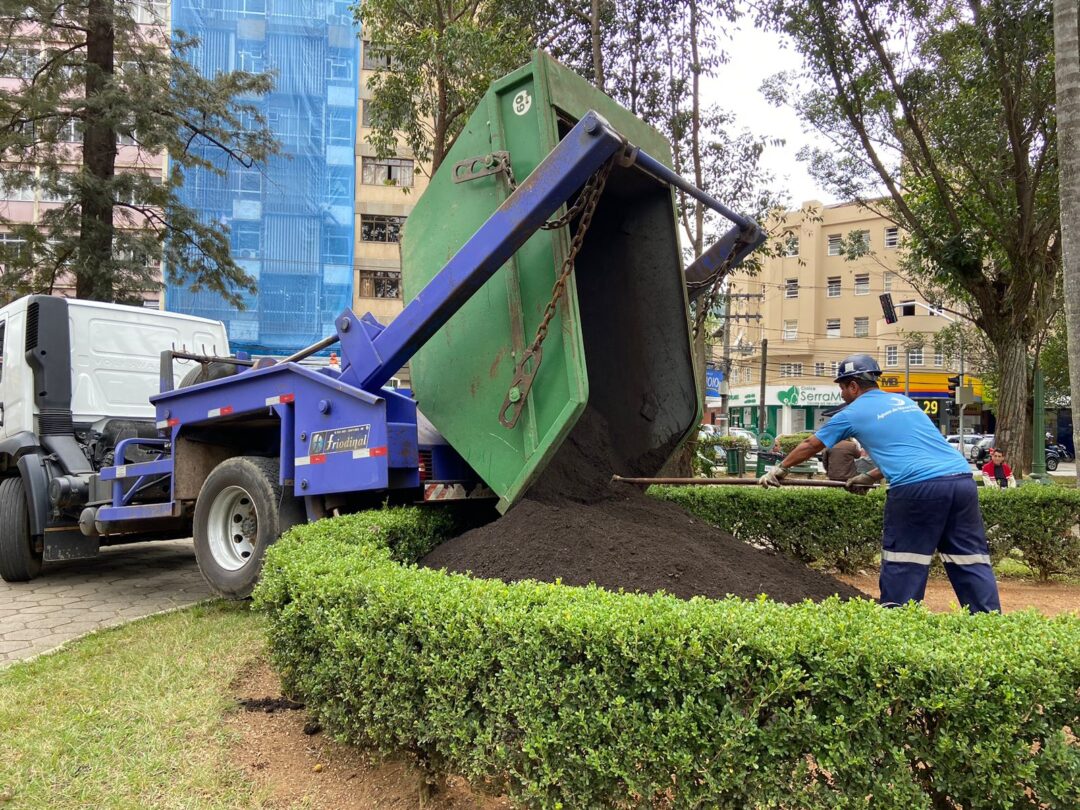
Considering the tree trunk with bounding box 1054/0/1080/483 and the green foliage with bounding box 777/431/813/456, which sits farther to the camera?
the green foliage with bounding box 777/431/813/456

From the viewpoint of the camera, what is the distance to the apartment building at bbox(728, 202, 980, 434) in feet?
134

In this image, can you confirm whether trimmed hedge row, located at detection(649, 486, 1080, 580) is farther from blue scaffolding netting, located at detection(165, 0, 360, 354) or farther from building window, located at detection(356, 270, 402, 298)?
building window, located at detection(356, 270, 402, 298)

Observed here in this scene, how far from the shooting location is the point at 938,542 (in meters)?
3.91

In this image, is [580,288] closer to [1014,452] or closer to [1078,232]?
[1078,232]

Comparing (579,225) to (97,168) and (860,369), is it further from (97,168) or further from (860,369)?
(97,168)

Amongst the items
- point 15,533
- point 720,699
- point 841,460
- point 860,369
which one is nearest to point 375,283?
point 841,460

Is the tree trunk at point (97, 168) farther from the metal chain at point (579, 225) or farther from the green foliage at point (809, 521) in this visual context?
the metal chain at point (579, 225)

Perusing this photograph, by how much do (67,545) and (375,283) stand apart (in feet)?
75.9

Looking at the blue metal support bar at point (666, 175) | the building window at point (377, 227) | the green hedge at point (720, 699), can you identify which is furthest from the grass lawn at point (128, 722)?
the building window at point (377, 227)

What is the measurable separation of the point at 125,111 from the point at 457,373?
11.3 m

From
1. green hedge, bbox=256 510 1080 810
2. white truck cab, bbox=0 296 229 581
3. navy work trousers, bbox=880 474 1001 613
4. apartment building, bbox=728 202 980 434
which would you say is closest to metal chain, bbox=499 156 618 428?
green hedge, bbox=256 510 1080 810

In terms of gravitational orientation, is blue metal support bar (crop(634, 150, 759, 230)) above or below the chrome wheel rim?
above

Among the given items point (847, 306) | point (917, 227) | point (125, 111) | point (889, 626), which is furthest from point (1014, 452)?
point (847, 306)

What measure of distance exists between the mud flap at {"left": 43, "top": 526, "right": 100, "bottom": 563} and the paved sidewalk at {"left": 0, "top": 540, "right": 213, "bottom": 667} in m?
0.28
